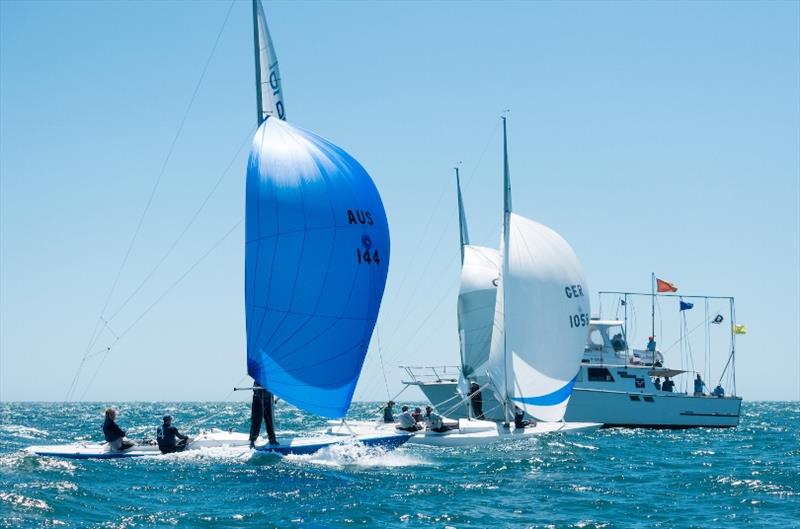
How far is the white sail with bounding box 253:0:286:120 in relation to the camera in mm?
24359

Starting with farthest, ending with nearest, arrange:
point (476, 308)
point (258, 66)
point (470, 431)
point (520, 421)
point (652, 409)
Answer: point (652, 409) < point (476, 308) < point (520, 421) < point (470, 431) < point (258, 66)

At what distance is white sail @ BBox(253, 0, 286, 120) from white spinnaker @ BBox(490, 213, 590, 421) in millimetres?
11386

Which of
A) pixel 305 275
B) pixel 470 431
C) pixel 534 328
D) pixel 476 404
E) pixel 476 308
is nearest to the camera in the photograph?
pixel 305 275

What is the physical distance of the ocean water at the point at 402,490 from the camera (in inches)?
630

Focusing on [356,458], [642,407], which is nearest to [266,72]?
[356,458]

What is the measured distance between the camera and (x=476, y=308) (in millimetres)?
38438

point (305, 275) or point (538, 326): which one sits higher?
point (305, 275)

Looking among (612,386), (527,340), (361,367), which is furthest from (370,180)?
(612,386)

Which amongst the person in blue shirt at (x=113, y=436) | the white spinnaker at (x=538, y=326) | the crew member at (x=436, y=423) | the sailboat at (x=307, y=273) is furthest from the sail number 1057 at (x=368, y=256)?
the white spinnaker at (x=538, y=326)

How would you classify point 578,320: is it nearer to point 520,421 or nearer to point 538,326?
point 538,326

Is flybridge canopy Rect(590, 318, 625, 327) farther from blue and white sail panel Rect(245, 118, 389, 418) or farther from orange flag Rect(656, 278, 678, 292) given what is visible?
blue and white sail panel Rect(245, 118, 389, 418)

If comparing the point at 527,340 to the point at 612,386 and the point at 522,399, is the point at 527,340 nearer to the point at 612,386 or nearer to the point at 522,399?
the point at 522,399

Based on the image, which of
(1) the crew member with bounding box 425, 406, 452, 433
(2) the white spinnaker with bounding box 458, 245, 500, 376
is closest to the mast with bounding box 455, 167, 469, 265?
(2) the white spinnaker with bounding box 458, 245, 500, 376

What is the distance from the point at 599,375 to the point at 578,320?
1082cm
